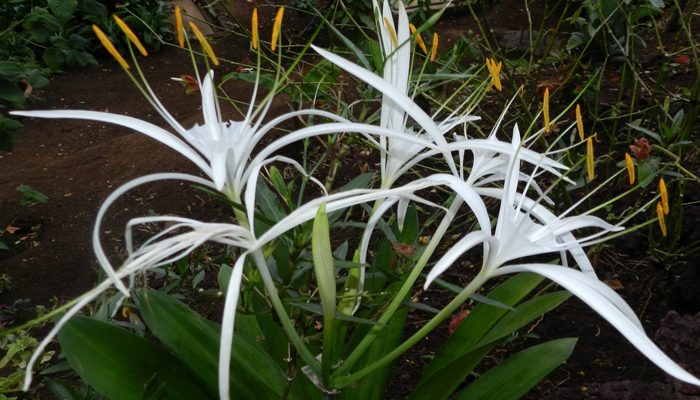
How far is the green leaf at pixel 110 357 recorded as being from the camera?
80 centimetres

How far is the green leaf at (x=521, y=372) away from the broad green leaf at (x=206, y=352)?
1.16ft

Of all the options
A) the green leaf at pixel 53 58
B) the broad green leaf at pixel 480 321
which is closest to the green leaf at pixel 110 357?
the broad green leaf at pixel 480 321

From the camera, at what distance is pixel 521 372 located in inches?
37.4

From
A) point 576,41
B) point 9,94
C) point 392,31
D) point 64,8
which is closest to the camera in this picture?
point 392,31

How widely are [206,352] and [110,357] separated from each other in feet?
0.46

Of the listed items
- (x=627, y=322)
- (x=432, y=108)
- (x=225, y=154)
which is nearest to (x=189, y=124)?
(x=432, y=108)

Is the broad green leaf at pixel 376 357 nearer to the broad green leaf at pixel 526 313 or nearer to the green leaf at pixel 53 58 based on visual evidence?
the broad green leaf at pixel 526 313

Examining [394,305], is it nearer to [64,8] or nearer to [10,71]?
[10,71]

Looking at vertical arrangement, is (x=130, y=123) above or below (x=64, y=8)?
above

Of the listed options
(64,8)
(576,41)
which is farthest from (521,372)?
(64,8)

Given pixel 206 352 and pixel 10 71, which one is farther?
pixel 10 71

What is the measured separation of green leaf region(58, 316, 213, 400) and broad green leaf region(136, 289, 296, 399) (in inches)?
1.4

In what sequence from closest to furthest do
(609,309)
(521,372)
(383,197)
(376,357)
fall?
(609,309) → (383,197) → (521,372) → (376,357)

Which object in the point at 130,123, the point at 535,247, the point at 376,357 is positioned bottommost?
the point at 376,357
